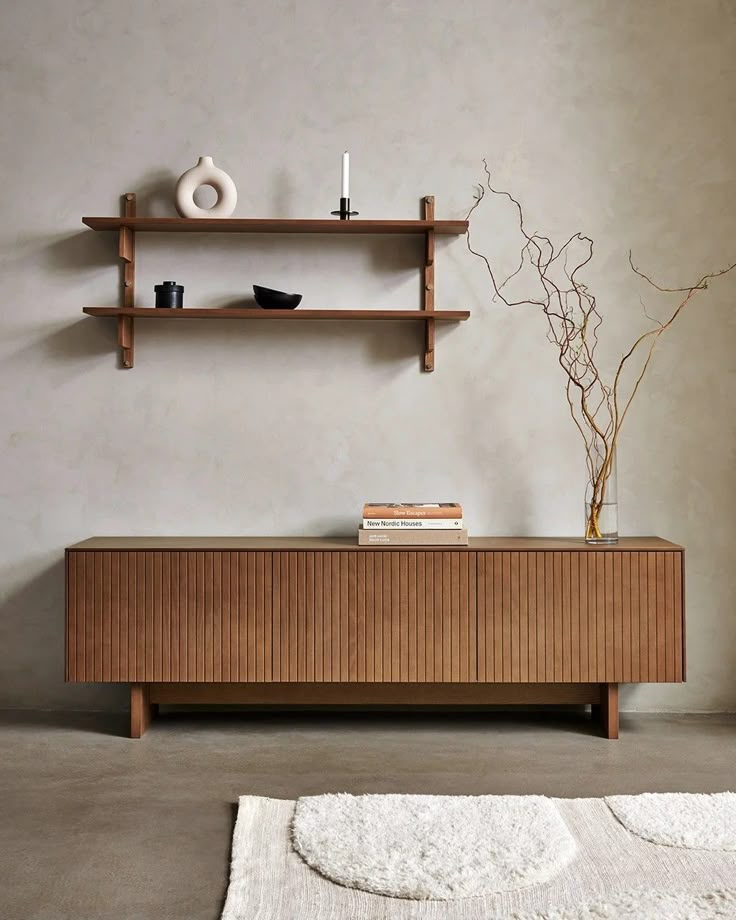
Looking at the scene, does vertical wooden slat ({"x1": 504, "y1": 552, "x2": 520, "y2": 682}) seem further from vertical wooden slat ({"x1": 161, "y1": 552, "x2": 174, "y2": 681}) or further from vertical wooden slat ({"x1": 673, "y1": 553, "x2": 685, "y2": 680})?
vertical wooden slat ({"x1": 161, "y1": 552, "x2": 174, "y2": 681})

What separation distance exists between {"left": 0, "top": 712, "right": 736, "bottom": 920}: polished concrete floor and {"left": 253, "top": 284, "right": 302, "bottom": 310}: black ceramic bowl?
1.42 meters

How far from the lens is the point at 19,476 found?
10.6 feet

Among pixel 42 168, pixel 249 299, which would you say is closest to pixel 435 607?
pixel 249 299

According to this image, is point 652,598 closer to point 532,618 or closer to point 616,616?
point 616,616

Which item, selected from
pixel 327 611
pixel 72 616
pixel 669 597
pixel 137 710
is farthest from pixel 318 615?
pixel 669 597

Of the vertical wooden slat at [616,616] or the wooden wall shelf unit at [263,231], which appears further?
the wooden wall shelf unit at [263,231]

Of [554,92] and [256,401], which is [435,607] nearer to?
[256,401]

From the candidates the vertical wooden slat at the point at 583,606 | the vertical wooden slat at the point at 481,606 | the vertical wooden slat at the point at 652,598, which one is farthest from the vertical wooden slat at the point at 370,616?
the vertical wooden slat at the point at 652,598

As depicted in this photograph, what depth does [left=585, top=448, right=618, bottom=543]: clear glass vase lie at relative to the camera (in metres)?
2.99

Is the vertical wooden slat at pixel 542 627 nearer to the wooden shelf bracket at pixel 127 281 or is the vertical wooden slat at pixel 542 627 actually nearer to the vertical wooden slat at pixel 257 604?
the vertical wooden slat at pixel 257 604

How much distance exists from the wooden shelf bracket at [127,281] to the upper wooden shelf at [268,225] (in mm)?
50

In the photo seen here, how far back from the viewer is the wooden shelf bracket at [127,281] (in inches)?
123

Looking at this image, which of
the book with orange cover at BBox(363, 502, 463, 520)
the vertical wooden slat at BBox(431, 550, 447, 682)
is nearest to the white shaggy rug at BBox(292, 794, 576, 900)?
the vertical wooden slat at BBox(431, 550, 447, 682)

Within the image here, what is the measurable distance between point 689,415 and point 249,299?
162 cm
